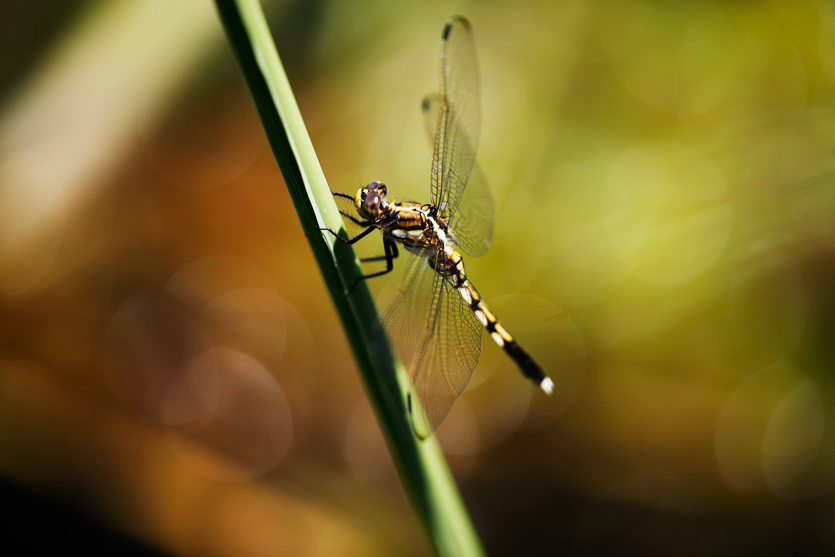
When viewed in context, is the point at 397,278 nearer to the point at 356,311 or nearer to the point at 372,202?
the point at 372,202

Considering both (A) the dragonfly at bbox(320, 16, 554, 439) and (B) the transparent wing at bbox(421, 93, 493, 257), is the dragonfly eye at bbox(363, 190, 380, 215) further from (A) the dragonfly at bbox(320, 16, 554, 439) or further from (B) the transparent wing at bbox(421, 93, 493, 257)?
(B) the transparent wing at bbox(421, 93, 493, 257)

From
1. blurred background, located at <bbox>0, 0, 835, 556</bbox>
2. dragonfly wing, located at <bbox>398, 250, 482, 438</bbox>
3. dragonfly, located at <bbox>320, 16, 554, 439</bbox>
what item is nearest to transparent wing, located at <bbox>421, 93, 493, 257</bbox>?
dragonfly, located at <bbox>320, 16, 554, 439</bbox>

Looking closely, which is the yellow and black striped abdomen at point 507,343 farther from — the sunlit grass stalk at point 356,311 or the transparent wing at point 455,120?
the sunlit grass stalk at point 356,311

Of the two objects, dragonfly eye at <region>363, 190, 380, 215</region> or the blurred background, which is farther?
the blurred background

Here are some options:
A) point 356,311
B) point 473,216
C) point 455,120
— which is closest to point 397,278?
point 473,216

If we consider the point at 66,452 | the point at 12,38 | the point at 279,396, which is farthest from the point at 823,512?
the point at 12,38

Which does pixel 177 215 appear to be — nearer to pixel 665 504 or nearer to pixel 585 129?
pixel 585 129
